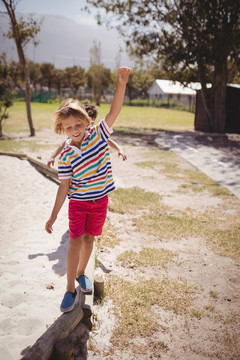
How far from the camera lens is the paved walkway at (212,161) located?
799 centimetres

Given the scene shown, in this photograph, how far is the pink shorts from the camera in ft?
8.69

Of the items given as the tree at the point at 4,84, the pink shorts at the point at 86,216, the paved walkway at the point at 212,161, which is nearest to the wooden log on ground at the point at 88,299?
the pink shorts at the point at 86,216

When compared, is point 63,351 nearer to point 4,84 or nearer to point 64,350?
point 64,350

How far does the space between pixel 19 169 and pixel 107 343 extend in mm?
6411

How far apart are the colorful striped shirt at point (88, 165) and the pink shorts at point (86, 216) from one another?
7 centimetres

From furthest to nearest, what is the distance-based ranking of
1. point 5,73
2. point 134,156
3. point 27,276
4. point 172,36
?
1. point 172,36
2. point 5,73
3. point 134,156
4. point 27,276

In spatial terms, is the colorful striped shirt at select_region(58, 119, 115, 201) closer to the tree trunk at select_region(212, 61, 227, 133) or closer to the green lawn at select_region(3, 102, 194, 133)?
the green lawn at select_region(3, 102, 194, 133)

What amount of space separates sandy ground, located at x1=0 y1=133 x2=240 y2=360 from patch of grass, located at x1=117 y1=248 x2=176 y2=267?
114mm

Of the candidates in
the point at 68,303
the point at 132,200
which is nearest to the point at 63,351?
the point at 68,303

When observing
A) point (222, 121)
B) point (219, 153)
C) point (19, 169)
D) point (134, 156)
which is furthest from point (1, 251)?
point (222, 121)

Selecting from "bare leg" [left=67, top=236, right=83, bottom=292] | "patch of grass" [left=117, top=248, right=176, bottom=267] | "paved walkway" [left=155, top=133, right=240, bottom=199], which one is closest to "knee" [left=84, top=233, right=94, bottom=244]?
"bare leg" [left=67, top=236, right=83, bottom=292]

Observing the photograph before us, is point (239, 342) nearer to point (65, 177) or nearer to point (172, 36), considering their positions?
point (65, 177)

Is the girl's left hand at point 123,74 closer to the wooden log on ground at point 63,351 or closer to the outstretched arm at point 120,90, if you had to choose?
the outstretched arm at point 120,90

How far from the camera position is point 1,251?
3.96 meters
